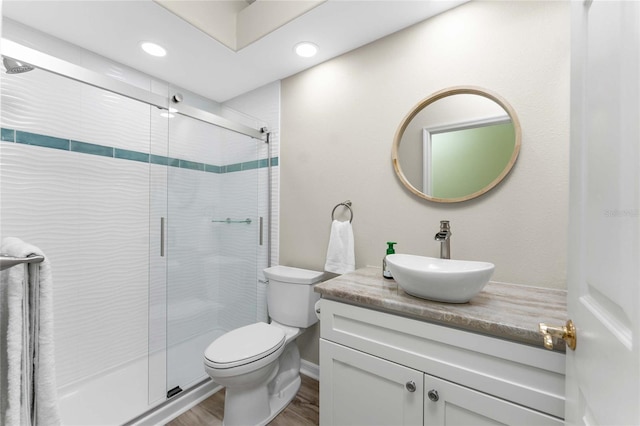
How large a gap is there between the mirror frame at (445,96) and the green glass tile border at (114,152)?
3.32 ft

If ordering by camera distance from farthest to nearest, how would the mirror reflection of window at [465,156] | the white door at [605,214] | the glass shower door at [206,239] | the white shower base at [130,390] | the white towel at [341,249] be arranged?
the glass shower door at [206,239], the white towel at [341,249], the white shower base at [130,390], the mirror reflection of window at [465,156], the white door at [605,214]

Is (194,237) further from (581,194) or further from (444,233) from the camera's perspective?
(581,194)

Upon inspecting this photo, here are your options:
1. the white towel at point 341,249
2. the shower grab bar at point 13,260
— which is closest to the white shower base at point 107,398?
the white towel at point 341,249

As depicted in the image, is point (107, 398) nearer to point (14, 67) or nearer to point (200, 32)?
point (14, 67)

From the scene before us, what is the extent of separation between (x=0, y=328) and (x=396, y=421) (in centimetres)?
119

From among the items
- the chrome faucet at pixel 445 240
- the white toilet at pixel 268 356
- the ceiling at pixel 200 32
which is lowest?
the white toilet at pixel 268 356

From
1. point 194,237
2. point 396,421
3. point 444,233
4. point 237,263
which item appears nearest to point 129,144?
point 194,237

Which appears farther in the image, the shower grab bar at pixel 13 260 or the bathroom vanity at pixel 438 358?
the bathroom vanity at pixel 438 358

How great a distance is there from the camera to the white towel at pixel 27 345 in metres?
0.52

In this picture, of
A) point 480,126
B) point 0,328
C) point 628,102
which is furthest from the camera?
point 480,126

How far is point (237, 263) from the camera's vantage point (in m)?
2.21

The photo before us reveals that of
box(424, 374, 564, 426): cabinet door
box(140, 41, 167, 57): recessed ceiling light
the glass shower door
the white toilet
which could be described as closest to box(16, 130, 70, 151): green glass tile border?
the glass shower door

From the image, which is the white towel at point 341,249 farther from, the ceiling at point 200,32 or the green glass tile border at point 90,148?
the green glass tile border at point 90,148

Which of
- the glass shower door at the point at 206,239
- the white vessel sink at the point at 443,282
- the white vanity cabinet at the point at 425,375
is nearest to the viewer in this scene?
the white vanity cabinet at the point at 425,375
